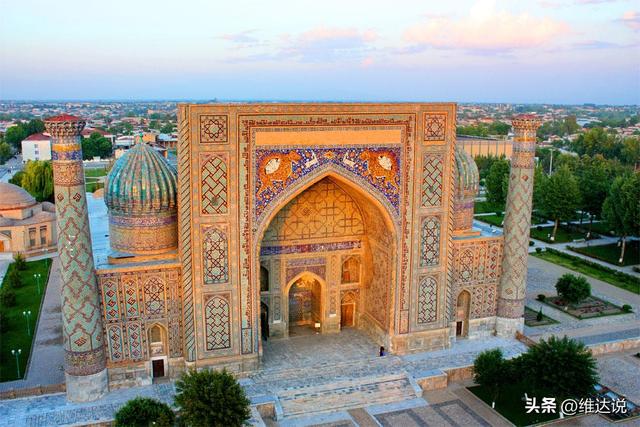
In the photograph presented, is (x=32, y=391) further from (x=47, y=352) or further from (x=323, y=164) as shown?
(x=323, y=164)

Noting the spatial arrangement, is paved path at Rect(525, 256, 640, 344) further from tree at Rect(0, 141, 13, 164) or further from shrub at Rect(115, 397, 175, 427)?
tree at Rect(0, 141, 13, 164)

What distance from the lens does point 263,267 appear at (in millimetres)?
11828

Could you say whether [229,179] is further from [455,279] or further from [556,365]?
[556,365]

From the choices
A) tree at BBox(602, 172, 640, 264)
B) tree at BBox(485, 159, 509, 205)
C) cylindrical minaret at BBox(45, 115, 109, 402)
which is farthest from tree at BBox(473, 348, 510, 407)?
tree at BBox(485, 159, 509, 205)

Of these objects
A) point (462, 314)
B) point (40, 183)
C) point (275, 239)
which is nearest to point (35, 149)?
point (40, 183)

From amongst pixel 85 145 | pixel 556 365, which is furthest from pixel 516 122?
pixel 85 145

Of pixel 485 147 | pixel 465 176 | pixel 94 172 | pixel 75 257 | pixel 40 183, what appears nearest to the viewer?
pixel 75 257

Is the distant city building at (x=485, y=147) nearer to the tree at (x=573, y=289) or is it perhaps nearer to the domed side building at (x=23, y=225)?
the tree at (x=573, y=289)

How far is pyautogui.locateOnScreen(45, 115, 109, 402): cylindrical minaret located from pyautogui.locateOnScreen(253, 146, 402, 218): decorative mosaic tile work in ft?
9.17

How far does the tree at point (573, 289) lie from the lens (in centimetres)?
1444

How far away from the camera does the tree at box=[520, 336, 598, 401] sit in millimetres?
9477

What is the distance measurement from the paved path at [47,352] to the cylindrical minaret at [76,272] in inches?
53.2

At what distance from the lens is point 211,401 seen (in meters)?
8.35

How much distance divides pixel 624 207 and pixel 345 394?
12191 mm
